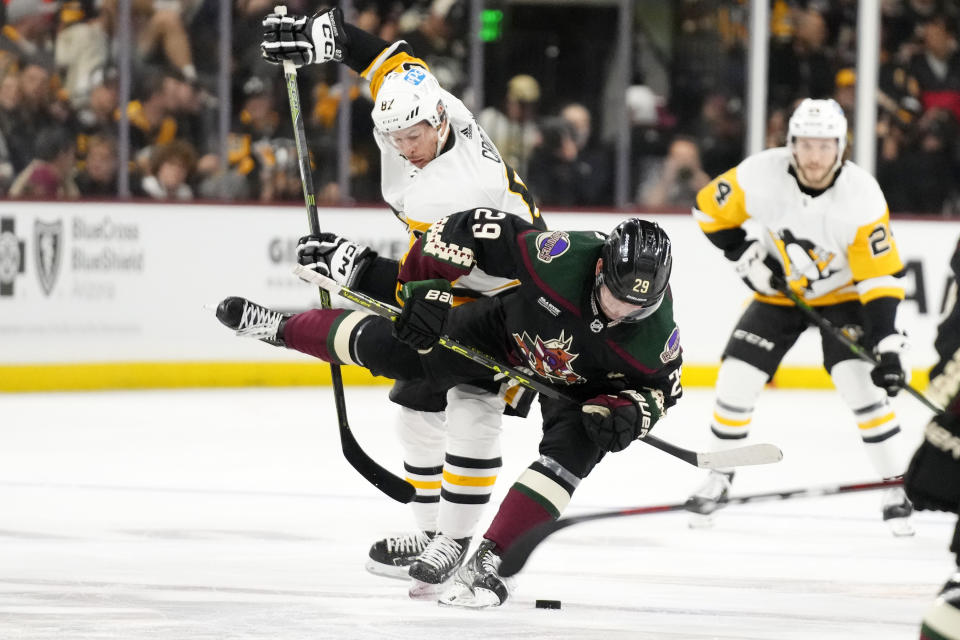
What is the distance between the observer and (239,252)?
7469 millimetres

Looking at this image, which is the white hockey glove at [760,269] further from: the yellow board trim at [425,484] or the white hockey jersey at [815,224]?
the yellow board trim at [425,484]

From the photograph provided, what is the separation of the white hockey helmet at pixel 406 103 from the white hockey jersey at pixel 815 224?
4.79 ft

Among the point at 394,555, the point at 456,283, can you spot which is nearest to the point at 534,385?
the point at 456,283

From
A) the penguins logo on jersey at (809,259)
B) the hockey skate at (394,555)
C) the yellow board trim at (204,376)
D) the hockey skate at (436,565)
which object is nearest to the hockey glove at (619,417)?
the hockey skate at (436,565)

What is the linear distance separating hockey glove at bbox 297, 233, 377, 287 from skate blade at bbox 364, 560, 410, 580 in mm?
680

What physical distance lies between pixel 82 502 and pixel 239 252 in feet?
9.91

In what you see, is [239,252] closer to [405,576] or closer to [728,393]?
[728,393]

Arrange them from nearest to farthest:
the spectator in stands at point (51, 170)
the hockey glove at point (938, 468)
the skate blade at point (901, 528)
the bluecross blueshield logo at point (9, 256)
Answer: the hockey glove at point (938, 468) → the skate blade at point (901, 528) → the bluecross blueshield logo at point (9, 256) → the spectator in stands at point (51, 170)

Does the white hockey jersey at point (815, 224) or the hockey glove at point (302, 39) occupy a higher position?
the hockey glove at point (302, 39)

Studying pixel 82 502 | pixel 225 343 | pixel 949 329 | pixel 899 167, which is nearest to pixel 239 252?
pixel 225 343

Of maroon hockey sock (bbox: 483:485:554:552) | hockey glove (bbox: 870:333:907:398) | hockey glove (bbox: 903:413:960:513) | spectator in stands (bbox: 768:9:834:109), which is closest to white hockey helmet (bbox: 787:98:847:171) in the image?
hockey glove (bbox: 870:333:907:398)

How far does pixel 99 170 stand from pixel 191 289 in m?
0.72

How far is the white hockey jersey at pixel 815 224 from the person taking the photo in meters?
4.62

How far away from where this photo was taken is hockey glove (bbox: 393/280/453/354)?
3262 millimetres
